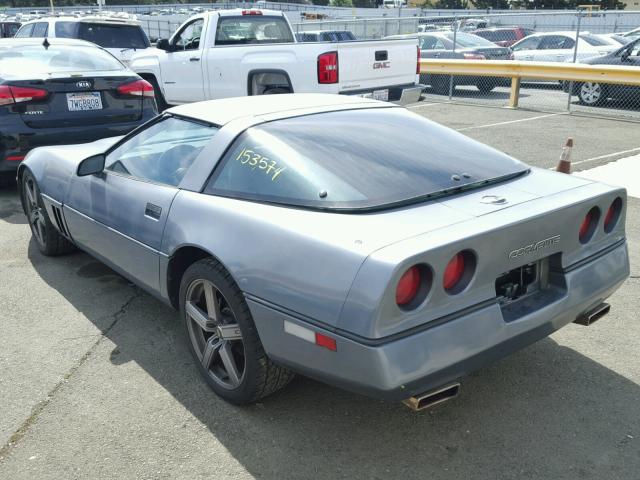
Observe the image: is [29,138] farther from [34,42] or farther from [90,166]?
[90,166]

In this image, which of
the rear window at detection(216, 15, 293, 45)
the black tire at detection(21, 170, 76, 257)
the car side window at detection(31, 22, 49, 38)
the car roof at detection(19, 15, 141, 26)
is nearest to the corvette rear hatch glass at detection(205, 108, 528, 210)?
the black tire at detection(21, 170, 76, 257)

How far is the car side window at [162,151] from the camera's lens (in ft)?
11.7

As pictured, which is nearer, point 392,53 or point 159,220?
point 159,220

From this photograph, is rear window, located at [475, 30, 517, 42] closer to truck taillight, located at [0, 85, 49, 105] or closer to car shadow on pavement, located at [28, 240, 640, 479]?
truck taillight, located at [0, 85, 49, 105]

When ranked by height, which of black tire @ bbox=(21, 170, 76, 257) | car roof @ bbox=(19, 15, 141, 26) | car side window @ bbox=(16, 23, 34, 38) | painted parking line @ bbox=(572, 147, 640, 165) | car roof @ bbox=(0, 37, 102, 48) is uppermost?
car roof @ bbox=(19, 15, 141, 26)

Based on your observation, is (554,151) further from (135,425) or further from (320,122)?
(135,425)

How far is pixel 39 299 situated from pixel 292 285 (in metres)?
2.64

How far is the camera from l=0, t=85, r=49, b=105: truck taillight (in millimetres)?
6492

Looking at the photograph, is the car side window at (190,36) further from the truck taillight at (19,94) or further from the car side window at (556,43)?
the car side window at (556,43)

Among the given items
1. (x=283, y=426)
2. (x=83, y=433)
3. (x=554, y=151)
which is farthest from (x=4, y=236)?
(x=554, y=151)

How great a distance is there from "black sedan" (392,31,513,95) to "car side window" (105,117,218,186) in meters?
13.0

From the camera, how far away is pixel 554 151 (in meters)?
8.99

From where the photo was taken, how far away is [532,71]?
13.1 meters

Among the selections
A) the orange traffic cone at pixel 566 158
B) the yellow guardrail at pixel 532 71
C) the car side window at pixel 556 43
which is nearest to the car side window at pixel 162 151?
the orange traffic cone at pixel 566 158
